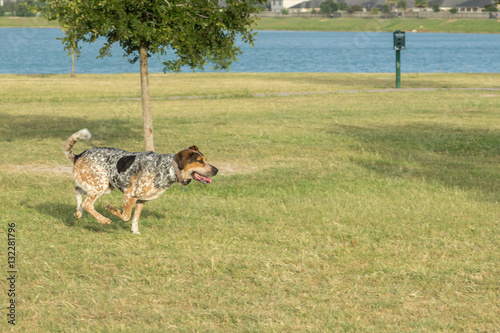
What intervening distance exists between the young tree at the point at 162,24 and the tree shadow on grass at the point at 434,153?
4167 mm

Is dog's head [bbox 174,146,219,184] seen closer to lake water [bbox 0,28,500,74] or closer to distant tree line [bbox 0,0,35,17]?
distant tree line [bbox 0,0,35,17]

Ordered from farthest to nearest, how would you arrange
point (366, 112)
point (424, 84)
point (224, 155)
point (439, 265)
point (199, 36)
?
1. point (424, 84)
2. point (366, 112)
3. point (224, 155)
4. point (199, 36)
5. point (439, 265)

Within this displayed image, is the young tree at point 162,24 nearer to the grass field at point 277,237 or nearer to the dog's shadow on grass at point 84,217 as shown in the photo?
the grass field at point 277,237

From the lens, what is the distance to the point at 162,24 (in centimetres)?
1458

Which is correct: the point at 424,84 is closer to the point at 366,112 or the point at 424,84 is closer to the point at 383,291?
the point at 366,112

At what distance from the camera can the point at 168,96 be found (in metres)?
33.9

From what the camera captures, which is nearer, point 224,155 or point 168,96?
point 224,155

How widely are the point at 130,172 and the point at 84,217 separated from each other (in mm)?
2259

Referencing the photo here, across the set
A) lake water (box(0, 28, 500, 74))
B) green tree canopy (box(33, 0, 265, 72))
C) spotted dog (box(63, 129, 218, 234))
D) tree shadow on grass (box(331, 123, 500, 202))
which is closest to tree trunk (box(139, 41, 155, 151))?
green tree canopy (box(33, 0, 265, 72))

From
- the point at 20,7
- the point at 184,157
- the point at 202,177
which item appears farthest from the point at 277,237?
the point at 20,7

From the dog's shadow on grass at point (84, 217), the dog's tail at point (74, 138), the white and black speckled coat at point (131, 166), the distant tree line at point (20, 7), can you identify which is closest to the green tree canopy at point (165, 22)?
the distant tree line at point (20, 7)

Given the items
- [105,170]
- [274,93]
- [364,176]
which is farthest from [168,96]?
[105,170]

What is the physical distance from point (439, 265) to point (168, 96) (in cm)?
2652

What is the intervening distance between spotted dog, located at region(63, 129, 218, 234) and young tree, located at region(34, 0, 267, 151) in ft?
18.5
